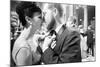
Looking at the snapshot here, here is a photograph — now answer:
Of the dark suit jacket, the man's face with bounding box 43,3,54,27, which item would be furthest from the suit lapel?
the man's face with bounding box 43,3,54,27

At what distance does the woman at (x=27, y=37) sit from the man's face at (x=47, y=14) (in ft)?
0.28

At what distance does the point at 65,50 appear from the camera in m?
2.61

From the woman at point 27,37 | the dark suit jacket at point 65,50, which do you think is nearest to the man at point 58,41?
the dark suit jacket at point 65,50

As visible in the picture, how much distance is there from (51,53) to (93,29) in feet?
2.62

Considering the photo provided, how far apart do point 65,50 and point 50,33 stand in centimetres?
34

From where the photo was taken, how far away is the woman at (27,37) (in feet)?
7.90

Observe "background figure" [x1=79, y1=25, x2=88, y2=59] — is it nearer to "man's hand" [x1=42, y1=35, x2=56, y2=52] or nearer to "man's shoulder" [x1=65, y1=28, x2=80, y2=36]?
"man's shoulder" [x1=65, y1=28, x2=80, y2=36]

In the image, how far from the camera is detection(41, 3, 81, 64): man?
2.54 metres

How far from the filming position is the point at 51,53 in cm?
255

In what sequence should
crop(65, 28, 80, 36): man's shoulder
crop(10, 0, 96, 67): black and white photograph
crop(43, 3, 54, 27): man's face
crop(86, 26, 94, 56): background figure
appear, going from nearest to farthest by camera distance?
crop(10, 0, 96, 67): black and white photograph, crop(43, 3, 54, 27): man's face, crop(65, 28, 80, 36): man's shoulder, crop(86, 26, 94, 56): background figure
